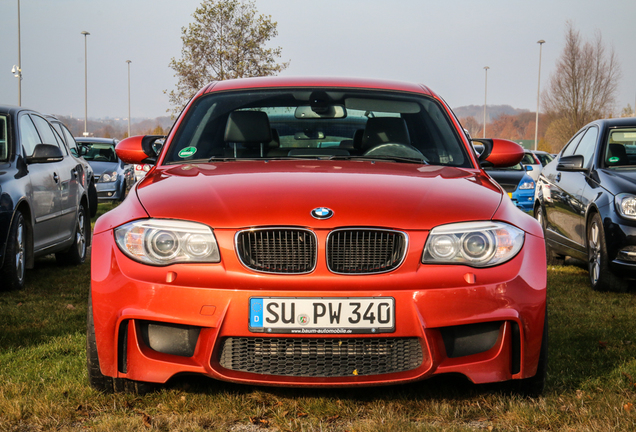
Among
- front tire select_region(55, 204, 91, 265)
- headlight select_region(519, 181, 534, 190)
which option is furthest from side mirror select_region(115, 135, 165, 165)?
headlight select_region(519, 181, 534, 190)

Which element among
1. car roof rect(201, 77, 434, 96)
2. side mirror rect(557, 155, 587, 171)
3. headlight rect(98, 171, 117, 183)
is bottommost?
headlight rect(98, 171, 117, 183)

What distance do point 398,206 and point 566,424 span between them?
43.1 inches

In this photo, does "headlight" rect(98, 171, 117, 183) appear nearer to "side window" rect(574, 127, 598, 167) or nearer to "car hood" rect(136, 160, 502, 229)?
"side window" rect(574, 127, 598, 167)

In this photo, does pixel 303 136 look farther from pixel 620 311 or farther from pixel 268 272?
pixel 620 311

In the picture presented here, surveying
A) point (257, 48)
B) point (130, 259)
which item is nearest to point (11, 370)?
point (130, 259)

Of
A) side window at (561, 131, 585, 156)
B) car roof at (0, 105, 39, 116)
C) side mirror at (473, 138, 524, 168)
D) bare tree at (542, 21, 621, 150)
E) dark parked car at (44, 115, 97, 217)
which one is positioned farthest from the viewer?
bare tree at (542, 21, 621, 150)

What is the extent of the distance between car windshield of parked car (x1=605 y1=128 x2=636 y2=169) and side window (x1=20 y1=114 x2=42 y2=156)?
5327 mm

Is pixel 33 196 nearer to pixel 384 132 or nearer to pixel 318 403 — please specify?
pixel 384 132

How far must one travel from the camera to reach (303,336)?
2.84 metres

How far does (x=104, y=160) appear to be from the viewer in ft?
62.3

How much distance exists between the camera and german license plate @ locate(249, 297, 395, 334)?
2807 millimetres

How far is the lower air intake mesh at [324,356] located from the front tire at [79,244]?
5.63 meters

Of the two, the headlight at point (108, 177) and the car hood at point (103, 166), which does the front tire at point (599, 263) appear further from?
the car hood at point (103, 166)

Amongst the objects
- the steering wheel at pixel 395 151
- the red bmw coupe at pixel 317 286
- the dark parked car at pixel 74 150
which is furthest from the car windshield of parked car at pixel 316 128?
the dark parked car at pixel 74 150
